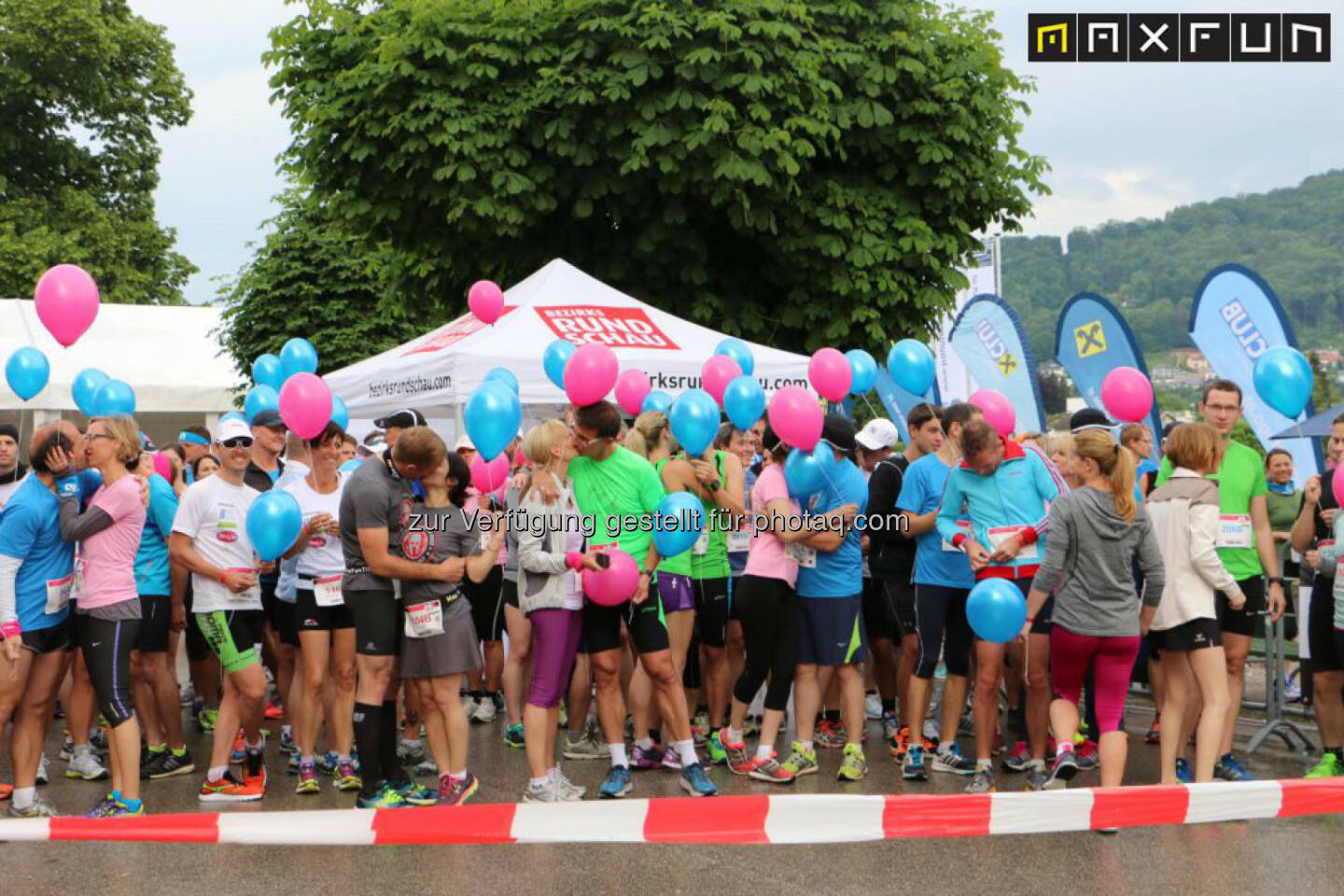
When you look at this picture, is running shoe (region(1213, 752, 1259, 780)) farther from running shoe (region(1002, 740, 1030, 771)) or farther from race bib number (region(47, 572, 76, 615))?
race bib number (region(47, 572, 76, 615))

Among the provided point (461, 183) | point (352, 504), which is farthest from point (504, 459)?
point (461, 183)

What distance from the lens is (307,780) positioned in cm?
706

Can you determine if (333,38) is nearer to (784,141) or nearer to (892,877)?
(784,141)

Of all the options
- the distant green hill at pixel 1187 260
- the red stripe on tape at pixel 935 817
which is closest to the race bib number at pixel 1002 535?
the red stripe on tape at pixel 935 817

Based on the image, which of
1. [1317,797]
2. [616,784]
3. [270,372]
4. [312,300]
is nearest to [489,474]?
[616,784]

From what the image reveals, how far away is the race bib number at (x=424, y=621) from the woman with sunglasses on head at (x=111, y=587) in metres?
1.27

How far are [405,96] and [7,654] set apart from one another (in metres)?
10.3

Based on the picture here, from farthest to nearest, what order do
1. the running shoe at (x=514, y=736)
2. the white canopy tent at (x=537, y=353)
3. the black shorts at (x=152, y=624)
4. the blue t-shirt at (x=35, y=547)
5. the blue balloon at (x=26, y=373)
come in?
the white canopy tent at (x=537, y=353) → the running shoe at (x=514, y=736) → the blue balloon at (x=26, y=373) → the black shorts at (x=152, y=624) → the blue t-shirt at (x=35, y=547)

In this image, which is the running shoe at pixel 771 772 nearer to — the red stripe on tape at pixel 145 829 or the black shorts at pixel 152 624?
the red stripe on tape at pixel 145 829

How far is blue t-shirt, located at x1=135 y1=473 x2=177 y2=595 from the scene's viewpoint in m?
7.33

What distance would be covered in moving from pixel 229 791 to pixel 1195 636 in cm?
469

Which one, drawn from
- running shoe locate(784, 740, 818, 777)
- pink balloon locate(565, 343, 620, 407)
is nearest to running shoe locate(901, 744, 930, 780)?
running shoe locate(784, 740, 818, 777)

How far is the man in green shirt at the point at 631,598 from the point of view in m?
6.52

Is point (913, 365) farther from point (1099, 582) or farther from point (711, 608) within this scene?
point (1099, 582)
